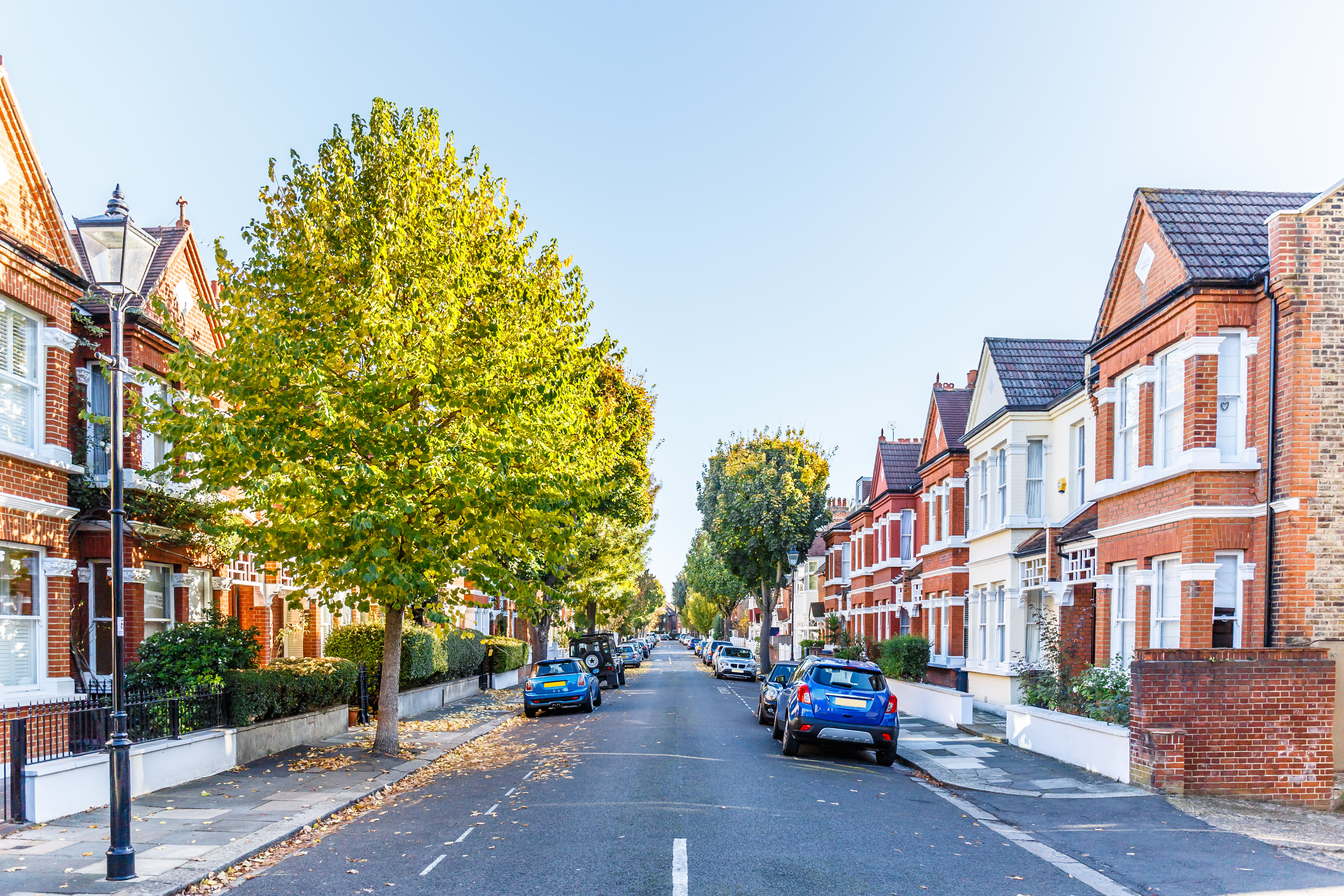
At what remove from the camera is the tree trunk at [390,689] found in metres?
17.7

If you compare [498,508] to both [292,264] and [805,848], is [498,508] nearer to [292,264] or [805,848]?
[292,264]

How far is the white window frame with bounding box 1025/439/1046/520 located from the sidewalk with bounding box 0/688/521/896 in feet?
46.5

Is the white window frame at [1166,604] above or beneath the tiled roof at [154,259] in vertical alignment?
beneath

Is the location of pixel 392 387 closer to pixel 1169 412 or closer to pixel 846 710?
pixel 846 710

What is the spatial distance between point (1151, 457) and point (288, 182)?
48.6 ft

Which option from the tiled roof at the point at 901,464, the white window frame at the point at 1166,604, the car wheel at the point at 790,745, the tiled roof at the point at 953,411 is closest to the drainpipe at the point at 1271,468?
the white window frame at the point at 1166,604

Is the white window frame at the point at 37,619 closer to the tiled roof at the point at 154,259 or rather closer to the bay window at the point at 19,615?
the bay window at the point at 19,615

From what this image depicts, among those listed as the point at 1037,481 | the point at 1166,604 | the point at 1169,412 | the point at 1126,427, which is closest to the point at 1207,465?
the point at 1169,412

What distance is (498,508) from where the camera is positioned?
54.3 ft

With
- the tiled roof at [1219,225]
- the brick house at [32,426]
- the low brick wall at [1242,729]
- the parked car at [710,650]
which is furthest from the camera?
the parked car at [710,650]

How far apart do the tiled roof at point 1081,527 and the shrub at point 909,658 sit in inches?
315

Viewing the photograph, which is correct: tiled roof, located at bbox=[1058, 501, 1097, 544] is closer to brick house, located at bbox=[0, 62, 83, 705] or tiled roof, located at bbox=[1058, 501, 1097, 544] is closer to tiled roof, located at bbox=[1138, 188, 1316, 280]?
tiled roof, located at bbox=[1138, 188, 1316, 280]

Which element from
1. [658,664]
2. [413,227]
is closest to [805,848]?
[413,227]

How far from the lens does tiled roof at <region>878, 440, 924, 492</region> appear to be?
36.2 meters
